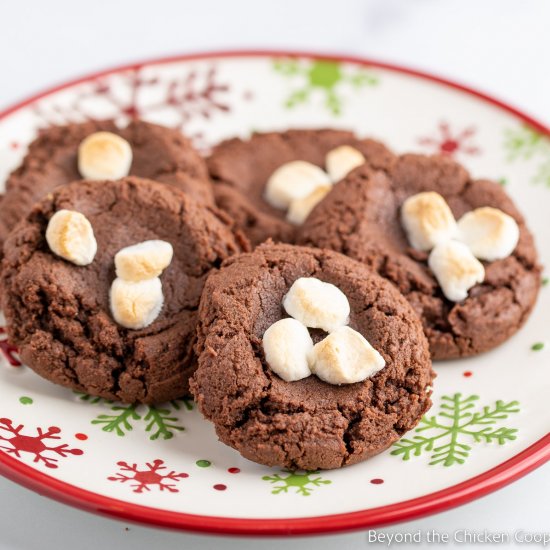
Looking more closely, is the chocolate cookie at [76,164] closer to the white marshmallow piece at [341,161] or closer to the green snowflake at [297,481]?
the white marshmallow piece at [341,161]

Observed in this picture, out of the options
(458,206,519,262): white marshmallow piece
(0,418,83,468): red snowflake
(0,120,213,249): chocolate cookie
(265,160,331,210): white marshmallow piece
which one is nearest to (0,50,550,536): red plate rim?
(0,418,83,468): red snowflake

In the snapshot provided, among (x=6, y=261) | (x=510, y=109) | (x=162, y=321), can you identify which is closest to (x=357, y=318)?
(x=162, y=321)

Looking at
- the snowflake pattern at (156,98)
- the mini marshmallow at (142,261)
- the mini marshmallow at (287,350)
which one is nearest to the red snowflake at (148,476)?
the mini marshmallow at (287,350)

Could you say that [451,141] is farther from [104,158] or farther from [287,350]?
[287,350]

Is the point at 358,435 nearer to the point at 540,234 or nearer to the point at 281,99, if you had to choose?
the point at 540,234

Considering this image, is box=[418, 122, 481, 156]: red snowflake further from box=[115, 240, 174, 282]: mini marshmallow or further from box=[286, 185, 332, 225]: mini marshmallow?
box=[115, 240, 174, 282]: mini marshmallow

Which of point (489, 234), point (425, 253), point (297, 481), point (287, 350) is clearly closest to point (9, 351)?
point (287, 350)
